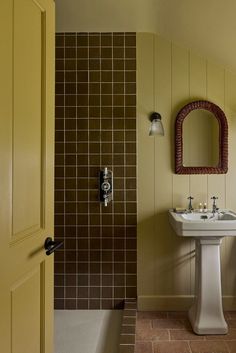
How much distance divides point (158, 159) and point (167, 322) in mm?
1373

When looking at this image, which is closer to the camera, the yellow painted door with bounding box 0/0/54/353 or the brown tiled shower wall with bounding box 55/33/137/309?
the yellow painted door with bounding box 0/0/54/353

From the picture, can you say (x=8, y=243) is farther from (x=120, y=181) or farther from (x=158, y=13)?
(x=158, y=13)

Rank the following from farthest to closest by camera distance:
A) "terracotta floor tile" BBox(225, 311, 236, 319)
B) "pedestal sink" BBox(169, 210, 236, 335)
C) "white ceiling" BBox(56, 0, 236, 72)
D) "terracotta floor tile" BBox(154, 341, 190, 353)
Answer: "terracotta floor tile" BBox(225, 311, 236, 319), "pedestal sink" BBox(169, 210, 236, 335), "white ceiling" BBox(56, 0, 236, 72), "terracotta floor tile" BBox(154, 341, 190, 353)

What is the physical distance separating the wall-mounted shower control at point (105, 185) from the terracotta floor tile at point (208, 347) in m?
1.30

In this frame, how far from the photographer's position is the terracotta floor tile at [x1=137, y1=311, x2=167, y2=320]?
107 inches

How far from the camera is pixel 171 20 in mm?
2551

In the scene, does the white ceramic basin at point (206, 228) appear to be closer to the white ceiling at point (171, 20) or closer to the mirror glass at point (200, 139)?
the mirror glass at point (200, 139)

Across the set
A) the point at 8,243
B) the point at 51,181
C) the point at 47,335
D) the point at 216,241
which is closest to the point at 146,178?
the point at 216,241

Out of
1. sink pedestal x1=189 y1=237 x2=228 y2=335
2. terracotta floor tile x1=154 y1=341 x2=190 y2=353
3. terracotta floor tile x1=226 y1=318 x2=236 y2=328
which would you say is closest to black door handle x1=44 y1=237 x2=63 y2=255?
terracotta floor tile x1=154 y1=341 x2=190 y2=353

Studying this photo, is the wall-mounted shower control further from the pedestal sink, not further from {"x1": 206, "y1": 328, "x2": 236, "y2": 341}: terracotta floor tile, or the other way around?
{"x1": 206, "y1": 328, "x2": 236, "y2": 341}: terracotta floor tile

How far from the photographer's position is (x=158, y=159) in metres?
2.88

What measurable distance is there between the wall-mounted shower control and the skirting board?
942 mm

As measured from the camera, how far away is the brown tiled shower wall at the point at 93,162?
288 centimetres

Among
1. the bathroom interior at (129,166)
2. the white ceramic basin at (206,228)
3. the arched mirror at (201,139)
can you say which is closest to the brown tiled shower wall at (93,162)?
the bathroom interior at (129,166)
